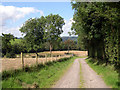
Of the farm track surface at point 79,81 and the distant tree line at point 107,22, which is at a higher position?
the distant tree line at point 107,22

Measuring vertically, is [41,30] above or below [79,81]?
above

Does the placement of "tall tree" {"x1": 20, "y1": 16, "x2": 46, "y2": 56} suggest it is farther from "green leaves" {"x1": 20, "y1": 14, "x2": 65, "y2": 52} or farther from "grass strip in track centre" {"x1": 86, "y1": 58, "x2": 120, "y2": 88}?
"grass strip in track centre" {"x1": 86, "y1": 58, "x2": 120, "y2": 88}

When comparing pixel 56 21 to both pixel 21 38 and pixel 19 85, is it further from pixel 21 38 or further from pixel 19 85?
pixel 19 85

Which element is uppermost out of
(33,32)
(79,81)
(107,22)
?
(33,32)

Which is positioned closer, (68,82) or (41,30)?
(68,82)

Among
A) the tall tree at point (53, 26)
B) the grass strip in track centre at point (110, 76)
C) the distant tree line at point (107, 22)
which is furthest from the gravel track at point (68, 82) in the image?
the tall tree at point (53, 26)

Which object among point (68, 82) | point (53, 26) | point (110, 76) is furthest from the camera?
point (53, 26)

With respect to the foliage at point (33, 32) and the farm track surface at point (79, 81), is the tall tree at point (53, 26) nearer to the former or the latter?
the foliage at point (33, 32)

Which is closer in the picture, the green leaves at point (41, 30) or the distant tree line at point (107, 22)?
the distant tree line at point (107, 22)

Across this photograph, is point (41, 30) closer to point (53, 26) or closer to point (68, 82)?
point (53, 26)

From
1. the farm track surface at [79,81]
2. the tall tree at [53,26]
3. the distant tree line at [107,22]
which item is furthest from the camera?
the tall tree at [53,26]

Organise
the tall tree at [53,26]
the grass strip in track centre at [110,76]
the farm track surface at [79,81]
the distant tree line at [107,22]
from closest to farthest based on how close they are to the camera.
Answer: the farm track surface at [79,81], the grass strip in track centre at [110,76], the distant tree line at [107,22], the tall tree at [53,26]

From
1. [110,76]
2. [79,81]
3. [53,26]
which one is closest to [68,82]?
[79,81]

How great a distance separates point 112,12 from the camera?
1359 cm
